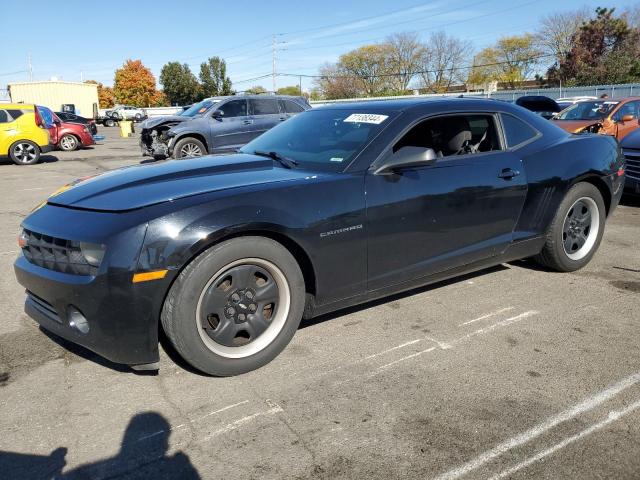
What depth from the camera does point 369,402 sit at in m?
2.77

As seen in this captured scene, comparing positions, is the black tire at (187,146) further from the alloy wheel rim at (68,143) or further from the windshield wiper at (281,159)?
the alloy wheel rim at (68,143)

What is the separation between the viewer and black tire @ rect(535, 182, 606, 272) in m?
4.56

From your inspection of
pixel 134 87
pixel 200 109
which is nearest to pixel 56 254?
pixel 200 109

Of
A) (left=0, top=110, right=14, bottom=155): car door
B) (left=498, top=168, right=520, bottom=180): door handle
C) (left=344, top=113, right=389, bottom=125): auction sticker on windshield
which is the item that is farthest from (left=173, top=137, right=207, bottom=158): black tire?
(left=498, top=168, right=520, bottom=180): door handle

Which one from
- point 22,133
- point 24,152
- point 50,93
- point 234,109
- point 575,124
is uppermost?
point 50,93

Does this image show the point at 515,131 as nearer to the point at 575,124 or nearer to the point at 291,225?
the point at 291,225

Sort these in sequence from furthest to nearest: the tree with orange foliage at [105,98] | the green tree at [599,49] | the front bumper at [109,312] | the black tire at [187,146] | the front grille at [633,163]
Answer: the tree with orange foliage at [105,98], the green tree at [599,49], the black tire at [187,146], the front grille at [633,163], the front bumper at [109,312]

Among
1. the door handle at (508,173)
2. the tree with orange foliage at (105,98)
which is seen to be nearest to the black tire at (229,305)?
the door handle at (508,173)

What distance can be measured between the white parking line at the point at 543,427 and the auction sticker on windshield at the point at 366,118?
2154 millimetres

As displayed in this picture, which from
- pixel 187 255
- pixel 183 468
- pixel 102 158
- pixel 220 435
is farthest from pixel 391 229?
pixel 102 158

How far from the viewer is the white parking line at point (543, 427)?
226cm

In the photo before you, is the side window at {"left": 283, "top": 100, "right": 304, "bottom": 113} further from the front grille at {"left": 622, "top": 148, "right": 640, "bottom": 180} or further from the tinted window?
the front grille at {"left": 622, "top": 148, "right": 640, "bottom": 180}

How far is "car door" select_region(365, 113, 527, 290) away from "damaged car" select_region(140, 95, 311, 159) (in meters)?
9.20

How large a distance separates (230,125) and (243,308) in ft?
35.6
